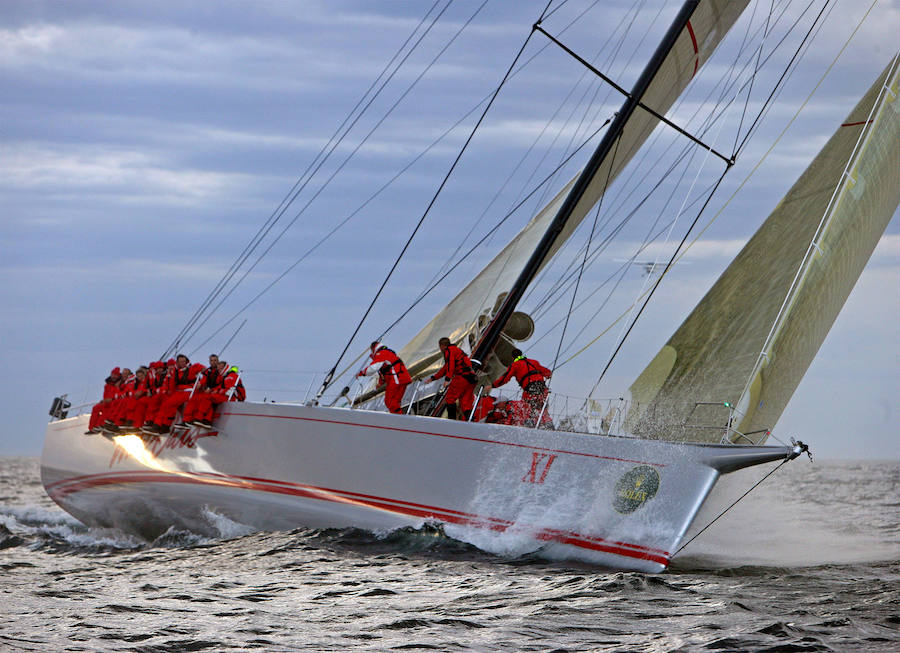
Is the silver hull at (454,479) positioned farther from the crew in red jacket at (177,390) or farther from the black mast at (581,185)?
the black mast at (581,185)

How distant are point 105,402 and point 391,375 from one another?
534 centimetres

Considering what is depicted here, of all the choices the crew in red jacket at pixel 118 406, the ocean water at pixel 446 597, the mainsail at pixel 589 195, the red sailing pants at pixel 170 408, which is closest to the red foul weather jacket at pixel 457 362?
the mainsail at pixel 589 195

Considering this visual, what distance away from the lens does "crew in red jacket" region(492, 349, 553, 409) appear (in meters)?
8.59

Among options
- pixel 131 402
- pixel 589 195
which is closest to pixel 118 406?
pixel 131 402

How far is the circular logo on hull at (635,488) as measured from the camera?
7.59 m

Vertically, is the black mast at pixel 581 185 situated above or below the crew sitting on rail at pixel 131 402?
above

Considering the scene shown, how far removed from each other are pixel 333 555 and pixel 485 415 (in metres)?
Answer: 1.69

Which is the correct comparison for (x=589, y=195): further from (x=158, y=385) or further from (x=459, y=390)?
(x=158, y=385)

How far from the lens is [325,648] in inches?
210

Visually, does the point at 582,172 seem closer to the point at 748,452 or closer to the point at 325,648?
the point at 748,452

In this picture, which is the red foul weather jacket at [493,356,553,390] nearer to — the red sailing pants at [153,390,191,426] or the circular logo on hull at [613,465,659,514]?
the circular logo on hull at [613,465,659,514]

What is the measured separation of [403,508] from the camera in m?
8.81

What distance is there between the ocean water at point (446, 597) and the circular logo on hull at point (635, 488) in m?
0.49

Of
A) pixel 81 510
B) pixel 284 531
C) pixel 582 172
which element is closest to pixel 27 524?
pixel 81 510
